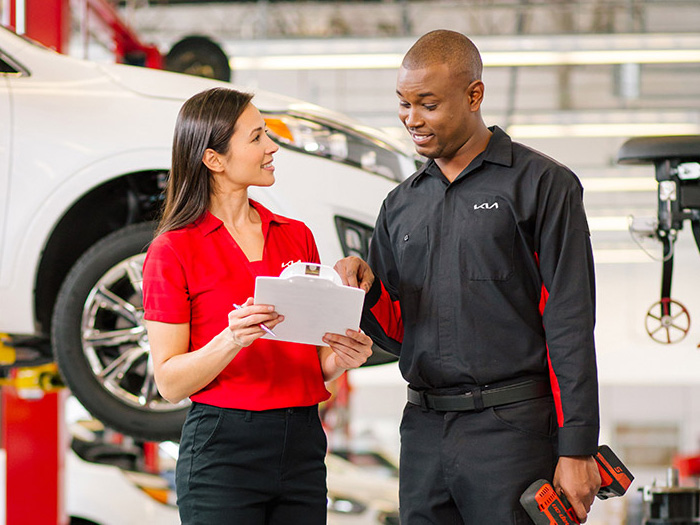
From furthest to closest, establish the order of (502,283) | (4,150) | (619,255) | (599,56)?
(619,255) < (599,56) < (4,150) < (502,283)

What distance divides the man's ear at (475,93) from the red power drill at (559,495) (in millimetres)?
772

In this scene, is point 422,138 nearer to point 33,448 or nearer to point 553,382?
point 553,382

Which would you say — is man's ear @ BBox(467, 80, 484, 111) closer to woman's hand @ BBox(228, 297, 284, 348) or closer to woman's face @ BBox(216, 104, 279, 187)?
woman's face @ BBox(216, 104, 279, 187)

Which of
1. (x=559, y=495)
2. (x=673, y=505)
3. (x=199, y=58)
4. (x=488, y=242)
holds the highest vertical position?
(x=199, y=58)

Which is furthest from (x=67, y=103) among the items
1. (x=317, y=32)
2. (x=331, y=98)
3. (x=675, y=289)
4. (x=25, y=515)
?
(x=675, y=289)

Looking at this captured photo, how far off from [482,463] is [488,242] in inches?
18.1

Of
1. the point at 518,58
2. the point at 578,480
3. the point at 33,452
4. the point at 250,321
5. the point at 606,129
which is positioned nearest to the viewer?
the point at 250,321

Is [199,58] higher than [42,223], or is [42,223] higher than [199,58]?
[199,58]

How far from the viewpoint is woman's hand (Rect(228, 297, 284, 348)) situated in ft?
5.24

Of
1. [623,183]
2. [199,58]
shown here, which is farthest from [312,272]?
[623,183]

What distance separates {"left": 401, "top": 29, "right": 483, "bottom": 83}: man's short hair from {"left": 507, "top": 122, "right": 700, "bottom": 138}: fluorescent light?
19.3 ft

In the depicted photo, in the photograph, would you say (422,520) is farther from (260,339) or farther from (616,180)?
(616,180)

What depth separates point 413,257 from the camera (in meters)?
1.93

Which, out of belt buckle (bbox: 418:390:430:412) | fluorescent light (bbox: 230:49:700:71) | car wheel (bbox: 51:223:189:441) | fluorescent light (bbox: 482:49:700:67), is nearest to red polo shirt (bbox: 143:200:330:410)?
belt buckle (bbox: 418:390:430:412)
